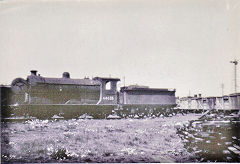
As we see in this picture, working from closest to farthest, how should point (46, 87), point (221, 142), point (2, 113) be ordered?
point (221, 142)
point (2, 113)
point (46, 87)

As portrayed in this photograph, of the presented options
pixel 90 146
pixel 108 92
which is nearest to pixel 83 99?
pixel 108 92

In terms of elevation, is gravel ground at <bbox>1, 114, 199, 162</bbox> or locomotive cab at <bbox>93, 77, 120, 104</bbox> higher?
locomotive cab at <bbox>93, 77, 120, 104</bbox>

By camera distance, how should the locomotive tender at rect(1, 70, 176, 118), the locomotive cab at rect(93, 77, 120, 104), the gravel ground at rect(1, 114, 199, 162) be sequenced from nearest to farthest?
the gravel ground at rect(1, 114, 199, 162)
the locomotive tender at rect(1, 70, 176, 118)
the locomotive cab at rect(93, 77, 120, 104)

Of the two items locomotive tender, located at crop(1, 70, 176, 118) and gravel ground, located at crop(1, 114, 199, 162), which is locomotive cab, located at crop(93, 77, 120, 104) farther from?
gravel ground, located at crop(1, 114, 199, 162)

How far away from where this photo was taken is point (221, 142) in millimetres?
6715

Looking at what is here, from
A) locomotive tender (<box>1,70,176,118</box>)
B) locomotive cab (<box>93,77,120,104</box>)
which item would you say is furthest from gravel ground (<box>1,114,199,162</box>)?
locomotive cab (<box>93,77,120,104</box>)

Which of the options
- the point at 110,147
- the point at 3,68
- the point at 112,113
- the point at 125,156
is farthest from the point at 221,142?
the point at 112,113

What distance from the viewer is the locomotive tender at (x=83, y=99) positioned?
499 inches

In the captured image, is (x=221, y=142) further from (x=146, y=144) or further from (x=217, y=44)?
(x=217, y=44)

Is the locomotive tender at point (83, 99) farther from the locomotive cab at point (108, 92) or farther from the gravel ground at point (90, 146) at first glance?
the gravel ground at point (90, 146)

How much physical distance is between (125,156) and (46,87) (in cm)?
935

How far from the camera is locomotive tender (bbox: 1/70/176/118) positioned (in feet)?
41.6

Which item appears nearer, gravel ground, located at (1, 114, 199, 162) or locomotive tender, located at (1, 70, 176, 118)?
gravel ground, located at (1, 114, 199, 162)

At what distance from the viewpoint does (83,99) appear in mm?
15016
